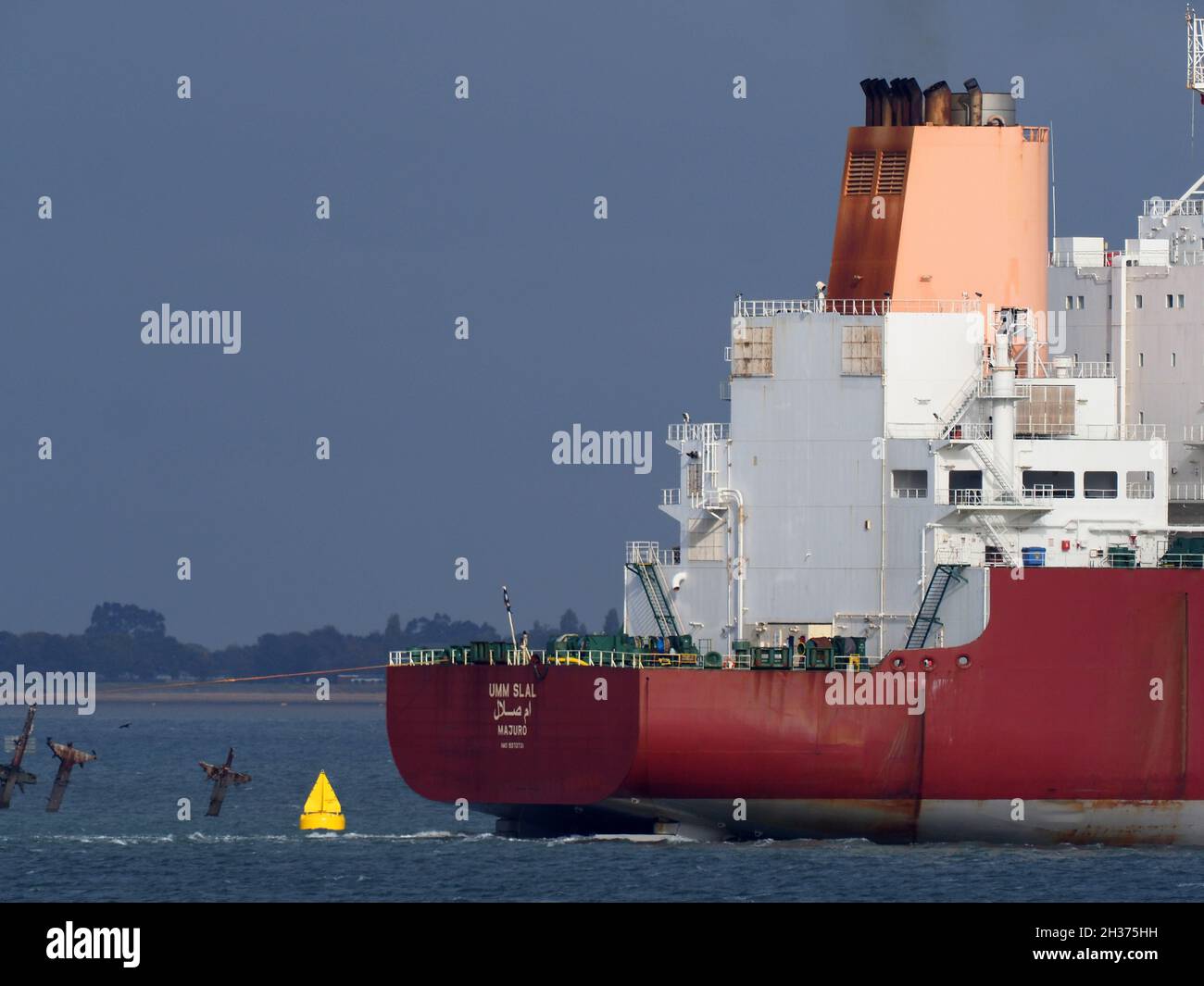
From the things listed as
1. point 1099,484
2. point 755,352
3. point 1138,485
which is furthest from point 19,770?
point 1138,485

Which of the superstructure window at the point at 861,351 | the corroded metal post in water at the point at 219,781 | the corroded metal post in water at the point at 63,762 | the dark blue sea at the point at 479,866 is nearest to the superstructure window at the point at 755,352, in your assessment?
the superstructure window at the point at 861,351

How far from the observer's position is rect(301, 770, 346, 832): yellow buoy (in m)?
53.8

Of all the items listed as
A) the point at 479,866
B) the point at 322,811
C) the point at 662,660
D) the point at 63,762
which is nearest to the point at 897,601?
the point at 662,660

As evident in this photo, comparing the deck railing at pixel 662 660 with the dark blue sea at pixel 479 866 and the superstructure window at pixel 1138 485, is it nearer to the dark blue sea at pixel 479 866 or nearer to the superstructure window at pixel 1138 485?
the dark blue sea at pixel 479 866

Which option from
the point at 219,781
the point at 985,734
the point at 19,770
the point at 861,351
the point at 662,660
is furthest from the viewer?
the point at 19,770

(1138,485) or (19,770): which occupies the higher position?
(1138,485)

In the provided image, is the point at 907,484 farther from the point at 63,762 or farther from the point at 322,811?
the point at 63,762

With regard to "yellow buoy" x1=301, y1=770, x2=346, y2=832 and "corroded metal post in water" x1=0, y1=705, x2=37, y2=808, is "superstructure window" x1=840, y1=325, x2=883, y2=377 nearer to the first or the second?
"yellow buoy" x1=301, y1=770, x2=346, y2=832

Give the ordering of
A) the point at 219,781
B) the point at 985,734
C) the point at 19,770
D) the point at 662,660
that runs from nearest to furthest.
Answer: the point at 985,734 < the point at 662,660 < the point at 219,781 < the point at 19,770

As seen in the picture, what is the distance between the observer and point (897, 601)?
47500 mm

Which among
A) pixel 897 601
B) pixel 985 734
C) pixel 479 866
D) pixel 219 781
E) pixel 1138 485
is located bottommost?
pixel 479 866

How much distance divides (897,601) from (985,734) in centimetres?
323

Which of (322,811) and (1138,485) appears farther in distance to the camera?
(322,811)
